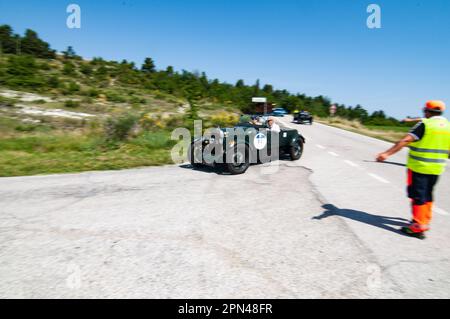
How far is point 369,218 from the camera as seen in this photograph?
4.77 metres

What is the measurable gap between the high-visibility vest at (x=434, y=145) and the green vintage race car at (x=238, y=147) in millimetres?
4435

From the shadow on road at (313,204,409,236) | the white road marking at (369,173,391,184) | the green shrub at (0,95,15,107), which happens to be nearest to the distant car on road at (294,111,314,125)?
the white road marking at (369,173,391,184)

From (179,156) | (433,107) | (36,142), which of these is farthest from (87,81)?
(433,107)

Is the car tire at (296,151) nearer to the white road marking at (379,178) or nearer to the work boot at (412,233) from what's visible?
the white road marking at (379,178)

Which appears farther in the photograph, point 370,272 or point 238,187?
point 238,187

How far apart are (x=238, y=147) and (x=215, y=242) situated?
4277 mm

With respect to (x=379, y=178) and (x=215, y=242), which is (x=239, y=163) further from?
(x=215, y=242)

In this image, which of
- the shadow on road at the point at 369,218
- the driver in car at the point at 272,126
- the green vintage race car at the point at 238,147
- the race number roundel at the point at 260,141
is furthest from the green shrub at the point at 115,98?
the shadow on road at the point at 369,218

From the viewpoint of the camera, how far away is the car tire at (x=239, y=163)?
7.73m

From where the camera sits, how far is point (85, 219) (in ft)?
15.1

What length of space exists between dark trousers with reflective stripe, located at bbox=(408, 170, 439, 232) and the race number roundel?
191 inches

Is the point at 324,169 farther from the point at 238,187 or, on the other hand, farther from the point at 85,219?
the point at 85,219

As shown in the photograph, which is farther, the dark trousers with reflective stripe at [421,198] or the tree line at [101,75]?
the tree line at [101,75]
